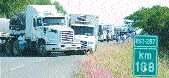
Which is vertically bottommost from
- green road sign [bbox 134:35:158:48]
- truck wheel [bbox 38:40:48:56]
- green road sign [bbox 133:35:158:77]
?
truck wheel [bbox 38:40:48:56]

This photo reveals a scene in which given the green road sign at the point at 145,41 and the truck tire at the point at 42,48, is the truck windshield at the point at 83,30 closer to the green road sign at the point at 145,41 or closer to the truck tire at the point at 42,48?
the truck tire at the point at 42,48

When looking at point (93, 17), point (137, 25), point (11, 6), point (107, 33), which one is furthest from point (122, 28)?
point (93, 17)

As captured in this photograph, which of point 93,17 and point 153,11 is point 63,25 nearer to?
point 93,17

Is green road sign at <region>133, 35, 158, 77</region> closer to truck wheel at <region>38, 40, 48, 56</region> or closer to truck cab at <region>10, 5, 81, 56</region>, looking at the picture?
truck cab at <region>10, 5, 81, 56</region>

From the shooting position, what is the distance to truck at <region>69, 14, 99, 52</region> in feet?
132

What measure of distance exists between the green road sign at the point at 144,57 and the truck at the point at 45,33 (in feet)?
94.5

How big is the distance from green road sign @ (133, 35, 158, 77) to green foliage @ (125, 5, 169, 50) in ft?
103

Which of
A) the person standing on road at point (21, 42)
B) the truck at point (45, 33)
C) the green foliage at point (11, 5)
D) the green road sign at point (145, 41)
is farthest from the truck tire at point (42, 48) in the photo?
the green foliage at point (11, 5)

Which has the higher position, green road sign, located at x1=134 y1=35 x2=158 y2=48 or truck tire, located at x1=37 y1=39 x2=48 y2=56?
green road sign, located at x1=134 y1=35 x2=158 y2=48

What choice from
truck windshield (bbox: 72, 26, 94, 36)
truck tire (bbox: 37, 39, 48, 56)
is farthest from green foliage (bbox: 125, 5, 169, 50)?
truck tire (bbox: 37, 39, 48, 56)

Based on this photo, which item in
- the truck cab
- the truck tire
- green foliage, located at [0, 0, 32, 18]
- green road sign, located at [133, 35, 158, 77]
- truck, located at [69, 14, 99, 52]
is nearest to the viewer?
green road sign, located at [133, 35, 158, 77]

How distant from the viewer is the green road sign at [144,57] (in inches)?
362

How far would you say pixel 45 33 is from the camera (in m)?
38.4

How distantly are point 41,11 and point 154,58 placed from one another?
30.0m
